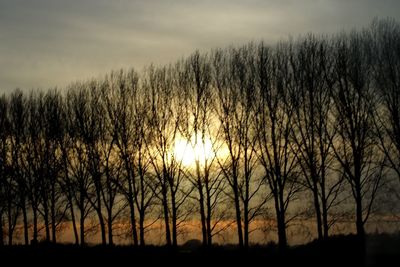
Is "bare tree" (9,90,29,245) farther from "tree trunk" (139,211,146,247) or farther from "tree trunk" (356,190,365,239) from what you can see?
"tree trunk" (356,190,365,239)

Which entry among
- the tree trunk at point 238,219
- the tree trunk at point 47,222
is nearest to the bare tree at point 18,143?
the tree trunk at point 47,222

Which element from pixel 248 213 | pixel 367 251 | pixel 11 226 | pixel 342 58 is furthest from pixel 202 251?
pixel 11 226

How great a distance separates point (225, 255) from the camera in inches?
1459

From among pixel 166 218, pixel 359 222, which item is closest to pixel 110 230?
pixel 166 218

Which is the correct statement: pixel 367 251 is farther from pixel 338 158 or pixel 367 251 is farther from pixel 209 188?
pixel 209 188

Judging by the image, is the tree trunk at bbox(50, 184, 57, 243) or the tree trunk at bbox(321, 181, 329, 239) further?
the tree trunk at bbox(50, 184, 57, 243)

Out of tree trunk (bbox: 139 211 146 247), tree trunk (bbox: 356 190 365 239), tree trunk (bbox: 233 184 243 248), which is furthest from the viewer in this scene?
tree trunk (bbox: 139 211 146 247)

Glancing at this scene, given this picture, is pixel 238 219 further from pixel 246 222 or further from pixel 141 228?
pixel 141 228

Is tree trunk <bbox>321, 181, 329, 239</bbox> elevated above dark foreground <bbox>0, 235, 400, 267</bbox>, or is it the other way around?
tree trunk <bbox>321, 181, 329, 239</bbox>

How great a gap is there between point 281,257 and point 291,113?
9.19 metres

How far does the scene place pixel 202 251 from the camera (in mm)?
37656

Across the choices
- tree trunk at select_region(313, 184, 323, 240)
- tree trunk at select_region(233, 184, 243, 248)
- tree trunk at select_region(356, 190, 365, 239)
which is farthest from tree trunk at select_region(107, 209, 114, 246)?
tree trunk at select_region(356, 190, 365, 239)

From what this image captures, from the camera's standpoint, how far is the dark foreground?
3300 centimetres

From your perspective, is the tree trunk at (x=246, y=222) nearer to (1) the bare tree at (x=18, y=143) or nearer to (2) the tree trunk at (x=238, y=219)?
(2) the tree trunk at (x=238, y=219)
